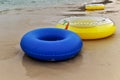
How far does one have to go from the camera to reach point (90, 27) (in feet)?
13.7

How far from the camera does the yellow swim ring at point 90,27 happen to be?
4119 millimetres

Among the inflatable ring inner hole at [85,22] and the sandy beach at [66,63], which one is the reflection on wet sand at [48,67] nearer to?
the sandy beach at [66,63]

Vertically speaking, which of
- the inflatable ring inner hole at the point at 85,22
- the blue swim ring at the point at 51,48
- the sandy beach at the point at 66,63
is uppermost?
the blue swim ring at the point at 51,48

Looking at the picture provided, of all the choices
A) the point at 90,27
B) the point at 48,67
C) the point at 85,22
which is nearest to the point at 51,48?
the point at 48,67

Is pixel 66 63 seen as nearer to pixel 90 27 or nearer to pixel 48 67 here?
pixel 48 67

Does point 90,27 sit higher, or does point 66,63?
point 90,27

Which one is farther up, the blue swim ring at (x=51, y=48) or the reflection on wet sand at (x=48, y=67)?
the blue swim ring at (x=51, y=48)

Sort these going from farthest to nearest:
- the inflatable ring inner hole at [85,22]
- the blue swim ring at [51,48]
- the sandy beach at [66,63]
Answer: the inflatable ring inner hole at [85,22] → the blue swim ring at [51,48] → the sandy beach at [66,63]

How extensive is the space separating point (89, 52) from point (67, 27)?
2.61ft

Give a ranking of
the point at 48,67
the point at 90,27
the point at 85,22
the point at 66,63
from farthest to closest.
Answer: the point at 85,22, the point at 90,27, the point at 66,63, the point at 48,67

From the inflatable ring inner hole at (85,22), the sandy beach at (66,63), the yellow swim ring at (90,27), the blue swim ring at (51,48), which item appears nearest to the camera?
the sandy beach at (66,63)

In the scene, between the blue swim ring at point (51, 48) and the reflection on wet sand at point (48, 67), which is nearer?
the reflection on wet sand at point (48, 67)

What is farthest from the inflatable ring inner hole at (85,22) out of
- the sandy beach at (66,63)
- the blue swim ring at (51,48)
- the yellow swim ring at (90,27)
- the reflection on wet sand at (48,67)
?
the reflection on wet sand at (48,67)

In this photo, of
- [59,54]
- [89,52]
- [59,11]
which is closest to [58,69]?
[59,54]
